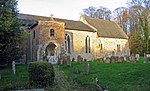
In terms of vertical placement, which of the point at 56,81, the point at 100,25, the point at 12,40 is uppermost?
the point at 100,25

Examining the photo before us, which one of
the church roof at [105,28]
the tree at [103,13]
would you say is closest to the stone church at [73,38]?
the church roof at [105,28]

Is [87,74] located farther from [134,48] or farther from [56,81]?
[134,48]

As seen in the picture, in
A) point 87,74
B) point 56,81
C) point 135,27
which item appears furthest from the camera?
point 135,27

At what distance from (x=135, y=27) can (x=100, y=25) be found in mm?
13563

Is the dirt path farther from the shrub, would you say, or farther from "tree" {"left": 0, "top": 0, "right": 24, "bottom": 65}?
"tree" {"left": 0, "top": 0, "right": 24, "bottom": 65}

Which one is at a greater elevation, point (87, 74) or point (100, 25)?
point (100, 25)

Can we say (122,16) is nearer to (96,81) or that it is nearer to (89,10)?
(89,10)

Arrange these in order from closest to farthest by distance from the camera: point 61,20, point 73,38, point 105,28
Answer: point 73,38 → point 61,20 → point 105,28

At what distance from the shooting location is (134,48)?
186ft

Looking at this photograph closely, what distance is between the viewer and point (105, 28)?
48.0m

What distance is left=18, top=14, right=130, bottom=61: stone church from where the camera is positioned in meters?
33.3

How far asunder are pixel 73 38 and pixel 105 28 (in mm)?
10711

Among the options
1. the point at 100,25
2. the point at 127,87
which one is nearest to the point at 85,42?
the point at 100,25

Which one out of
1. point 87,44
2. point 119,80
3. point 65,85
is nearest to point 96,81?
point 119,80
